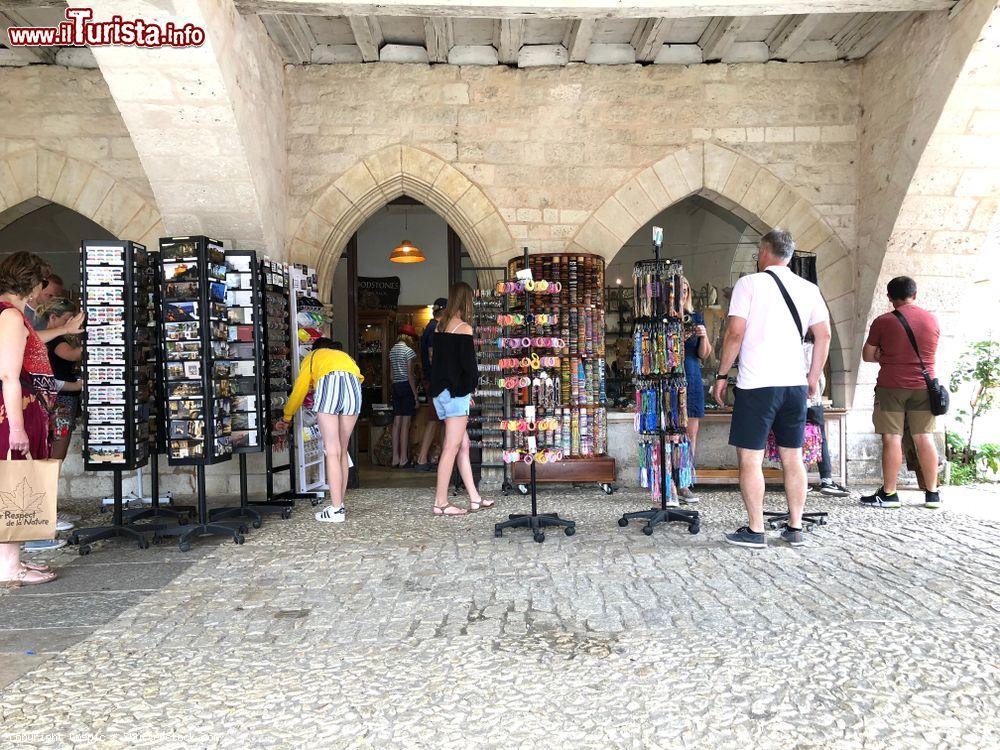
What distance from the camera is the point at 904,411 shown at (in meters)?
5.38

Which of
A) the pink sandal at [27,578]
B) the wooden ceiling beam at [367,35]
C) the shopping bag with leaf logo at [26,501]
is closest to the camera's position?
the shopping bag with leaf logo at [26,501]

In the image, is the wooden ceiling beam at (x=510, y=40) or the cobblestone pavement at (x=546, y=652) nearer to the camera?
the cobblestone pavement at (x=546, y=652)

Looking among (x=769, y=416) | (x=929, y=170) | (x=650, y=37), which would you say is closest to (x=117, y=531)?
(x=769, y=416)

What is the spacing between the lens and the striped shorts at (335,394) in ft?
16.1

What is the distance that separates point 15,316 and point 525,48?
180 inches

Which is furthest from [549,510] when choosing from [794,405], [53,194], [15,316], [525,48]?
[53,194]

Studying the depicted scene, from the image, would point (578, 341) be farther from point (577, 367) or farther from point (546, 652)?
point (546, 652)

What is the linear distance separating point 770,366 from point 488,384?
267cm

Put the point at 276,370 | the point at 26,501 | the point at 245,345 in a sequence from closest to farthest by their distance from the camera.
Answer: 1. the point at 26,501
2. the point at 245,345
3. the point at 276,370

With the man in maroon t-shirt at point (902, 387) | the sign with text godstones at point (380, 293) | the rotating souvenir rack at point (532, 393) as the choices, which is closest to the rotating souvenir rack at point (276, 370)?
the rotating souvenir rack at point (532, 393)

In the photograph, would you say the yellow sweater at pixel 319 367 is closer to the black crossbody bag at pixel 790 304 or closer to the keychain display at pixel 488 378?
the keychain display at pixel 488 378

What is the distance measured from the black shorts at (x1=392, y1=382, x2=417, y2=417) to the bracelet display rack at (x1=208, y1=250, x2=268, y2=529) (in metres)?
3.07

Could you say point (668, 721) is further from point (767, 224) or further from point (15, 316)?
point (767, 224)

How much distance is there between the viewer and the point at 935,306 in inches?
243
